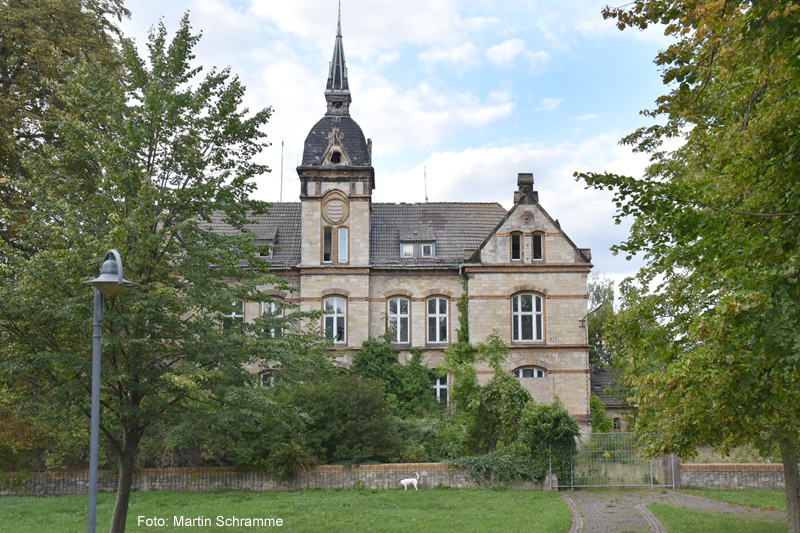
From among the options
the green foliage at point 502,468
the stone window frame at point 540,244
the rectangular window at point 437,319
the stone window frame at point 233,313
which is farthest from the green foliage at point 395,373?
the stone window frame at point 233,313

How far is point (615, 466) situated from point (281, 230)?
17479 millimetres

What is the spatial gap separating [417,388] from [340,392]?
7.32 m

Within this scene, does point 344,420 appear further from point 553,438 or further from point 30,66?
point 30,66

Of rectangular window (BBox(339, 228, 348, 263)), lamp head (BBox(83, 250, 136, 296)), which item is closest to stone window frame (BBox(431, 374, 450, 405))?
rectangular window (BBox(339, 228, 348, 263))

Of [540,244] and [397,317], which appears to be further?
[397,317]

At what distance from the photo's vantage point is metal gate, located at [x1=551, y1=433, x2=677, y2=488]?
66.1ft

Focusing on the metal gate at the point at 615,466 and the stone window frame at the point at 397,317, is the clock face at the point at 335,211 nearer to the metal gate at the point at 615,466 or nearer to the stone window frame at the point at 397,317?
the stone window frame at the point at 397,317

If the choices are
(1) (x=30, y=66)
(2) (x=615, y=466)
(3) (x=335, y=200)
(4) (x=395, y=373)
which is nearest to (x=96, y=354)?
(1) (x=30, y=66)

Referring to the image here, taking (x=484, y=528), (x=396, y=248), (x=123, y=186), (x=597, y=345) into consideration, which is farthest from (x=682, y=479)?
(x=597, y=345)

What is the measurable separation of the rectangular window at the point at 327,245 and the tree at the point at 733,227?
19.6 metres

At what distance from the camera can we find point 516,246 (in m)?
28.0

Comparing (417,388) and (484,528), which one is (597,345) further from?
(484,528)

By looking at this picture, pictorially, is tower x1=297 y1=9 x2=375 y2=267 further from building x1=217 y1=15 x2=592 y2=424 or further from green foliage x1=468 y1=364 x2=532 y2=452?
green foliage x1=468 y1=364 x2=532 y2=452

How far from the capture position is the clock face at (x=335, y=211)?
28.5 metres
